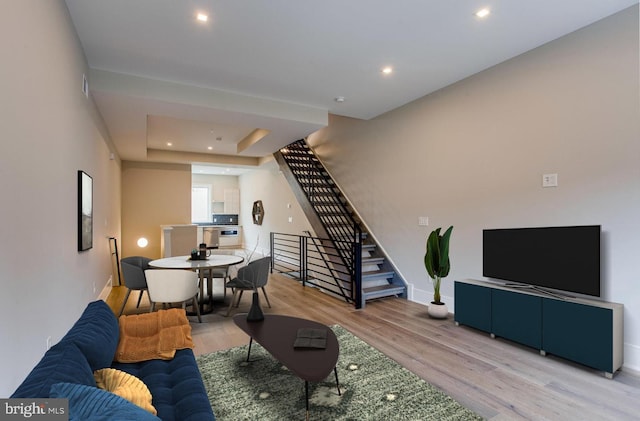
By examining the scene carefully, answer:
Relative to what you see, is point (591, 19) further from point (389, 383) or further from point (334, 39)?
point (389, 383)

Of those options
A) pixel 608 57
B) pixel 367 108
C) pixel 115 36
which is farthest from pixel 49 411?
pixel 367 108

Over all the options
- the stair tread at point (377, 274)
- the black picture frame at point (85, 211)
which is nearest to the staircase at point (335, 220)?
the stair tread at point (377, 274)

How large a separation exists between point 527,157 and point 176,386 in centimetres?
387

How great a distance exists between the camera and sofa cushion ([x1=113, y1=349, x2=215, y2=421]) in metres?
1.46

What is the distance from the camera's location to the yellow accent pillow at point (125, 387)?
A: 4.30ft

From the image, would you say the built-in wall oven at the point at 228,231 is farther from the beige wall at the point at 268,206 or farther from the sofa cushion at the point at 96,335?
the sofa cushion at the point at 96,335

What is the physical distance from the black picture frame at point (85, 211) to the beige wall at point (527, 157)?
4211 millimetres

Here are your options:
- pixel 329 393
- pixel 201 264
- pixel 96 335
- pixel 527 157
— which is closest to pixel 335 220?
pixel 201 264

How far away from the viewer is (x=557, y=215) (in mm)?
3234

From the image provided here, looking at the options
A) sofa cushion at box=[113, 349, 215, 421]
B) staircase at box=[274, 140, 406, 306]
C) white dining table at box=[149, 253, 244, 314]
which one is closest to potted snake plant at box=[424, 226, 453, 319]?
staircase at box=[274, 140, 406, 306]

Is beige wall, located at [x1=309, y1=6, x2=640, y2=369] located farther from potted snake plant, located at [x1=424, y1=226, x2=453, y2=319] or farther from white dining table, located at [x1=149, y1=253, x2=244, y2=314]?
white dining table, located at [x1=149, y1=253, x2=244, y2=314]

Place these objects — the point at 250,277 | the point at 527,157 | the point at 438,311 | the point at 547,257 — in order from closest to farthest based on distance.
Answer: the point at 547,257 < the point at 527,157 < the point at 438,311 < the point at 250,277

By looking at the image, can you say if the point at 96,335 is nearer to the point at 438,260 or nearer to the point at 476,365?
the point at 476,365

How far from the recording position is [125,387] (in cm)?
138
